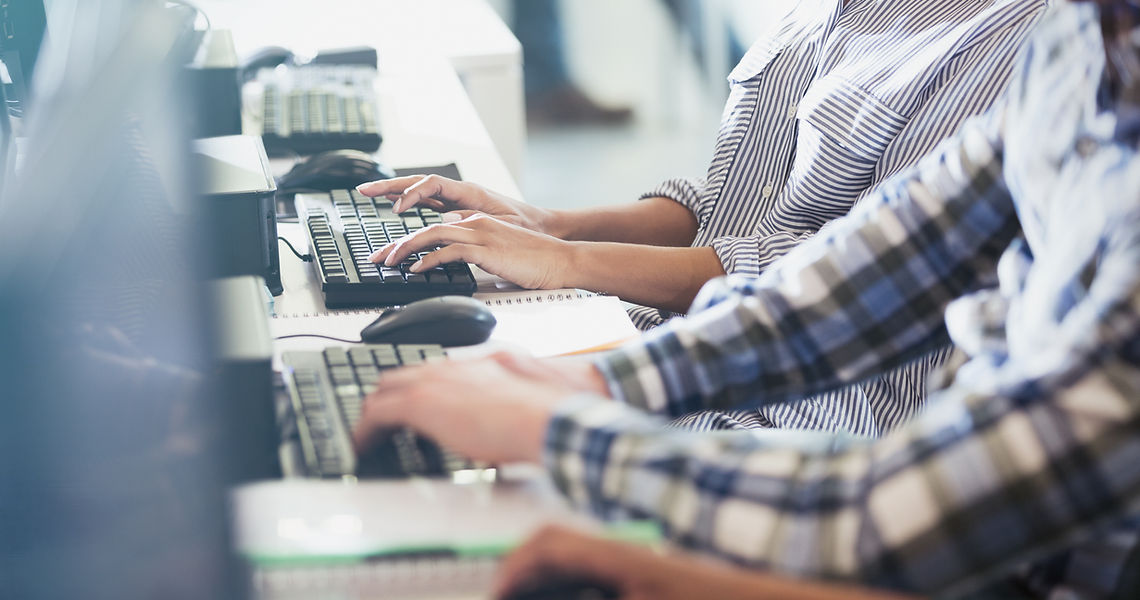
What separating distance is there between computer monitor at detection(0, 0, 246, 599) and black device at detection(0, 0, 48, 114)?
67cm

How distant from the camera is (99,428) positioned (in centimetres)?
64

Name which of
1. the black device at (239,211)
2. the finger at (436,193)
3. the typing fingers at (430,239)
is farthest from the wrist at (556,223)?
the black device at (239,211)

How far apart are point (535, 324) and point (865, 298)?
0.35 m

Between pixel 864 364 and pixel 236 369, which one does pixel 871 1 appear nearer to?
pixel 864 364

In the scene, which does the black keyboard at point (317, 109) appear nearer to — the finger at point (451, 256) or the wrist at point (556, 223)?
the wrist at point (556, 223)

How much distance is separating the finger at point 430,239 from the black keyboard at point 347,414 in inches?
9.1

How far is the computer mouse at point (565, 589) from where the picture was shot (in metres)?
0.57

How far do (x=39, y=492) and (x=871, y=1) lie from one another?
1.18 meters

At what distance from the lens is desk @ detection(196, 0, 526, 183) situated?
6.82 feet

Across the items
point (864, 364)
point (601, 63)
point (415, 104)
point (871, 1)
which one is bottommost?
point (601, 63)

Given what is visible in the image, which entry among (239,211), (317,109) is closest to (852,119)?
(239,211)

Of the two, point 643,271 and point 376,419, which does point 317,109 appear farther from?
point 376,419

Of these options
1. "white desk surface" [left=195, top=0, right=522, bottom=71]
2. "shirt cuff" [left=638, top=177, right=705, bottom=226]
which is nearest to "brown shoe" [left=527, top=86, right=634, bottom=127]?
"white desk surface" [left=195, top=0, right=522, bottom=71]

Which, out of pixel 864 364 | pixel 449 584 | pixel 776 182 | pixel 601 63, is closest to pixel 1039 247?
pixel 864 364
